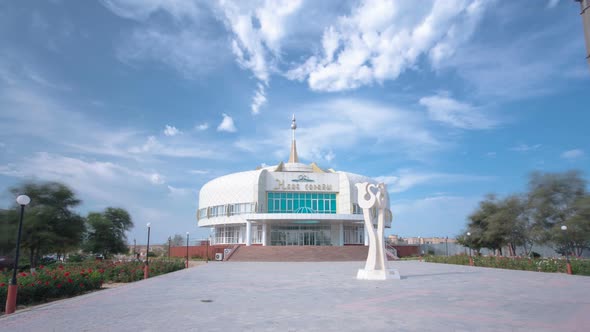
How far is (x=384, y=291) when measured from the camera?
13.5 m

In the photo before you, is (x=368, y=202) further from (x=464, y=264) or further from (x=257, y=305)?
(x=464, y=264)

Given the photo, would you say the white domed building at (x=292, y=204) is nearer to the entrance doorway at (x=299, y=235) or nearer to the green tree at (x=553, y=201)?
the entrance doorway at (x=299, y=235)

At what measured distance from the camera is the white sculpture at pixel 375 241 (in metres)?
17.9

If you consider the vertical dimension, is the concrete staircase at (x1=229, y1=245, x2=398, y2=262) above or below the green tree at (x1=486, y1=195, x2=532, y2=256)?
below

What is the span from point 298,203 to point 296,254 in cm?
1164

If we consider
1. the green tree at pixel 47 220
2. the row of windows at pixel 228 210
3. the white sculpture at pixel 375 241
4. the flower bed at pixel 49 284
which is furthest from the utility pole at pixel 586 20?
the row of windows at pixel 228 210

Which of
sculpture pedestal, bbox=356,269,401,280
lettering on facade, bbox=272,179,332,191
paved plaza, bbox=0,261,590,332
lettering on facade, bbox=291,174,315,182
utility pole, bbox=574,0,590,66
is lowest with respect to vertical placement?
paved plaza, bbox=0,261,590,332

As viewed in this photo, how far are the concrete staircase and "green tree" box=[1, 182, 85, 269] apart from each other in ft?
56.9

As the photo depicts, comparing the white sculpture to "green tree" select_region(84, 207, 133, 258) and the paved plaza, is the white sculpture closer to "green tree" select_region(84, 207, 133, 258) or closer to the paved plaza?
the paved plaza

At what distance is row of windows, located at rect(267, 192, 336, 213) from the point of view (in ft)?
165

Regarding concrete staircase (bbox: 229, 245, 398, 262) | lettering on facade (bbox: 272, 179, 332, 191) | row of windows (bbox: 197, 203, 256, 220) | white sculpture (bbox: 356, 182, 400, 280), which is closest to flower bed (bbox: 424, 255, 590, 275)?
white sculpture (bbox: 356, 182, 400, 280)

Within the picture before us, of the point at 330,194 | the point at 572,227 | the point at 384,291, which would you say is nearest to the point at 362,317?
the point at 384,291

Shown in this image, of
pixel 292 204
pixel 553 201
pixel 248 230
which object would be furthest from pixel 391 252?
pixel 553 201

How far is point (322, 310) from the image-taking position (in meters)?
9.84
